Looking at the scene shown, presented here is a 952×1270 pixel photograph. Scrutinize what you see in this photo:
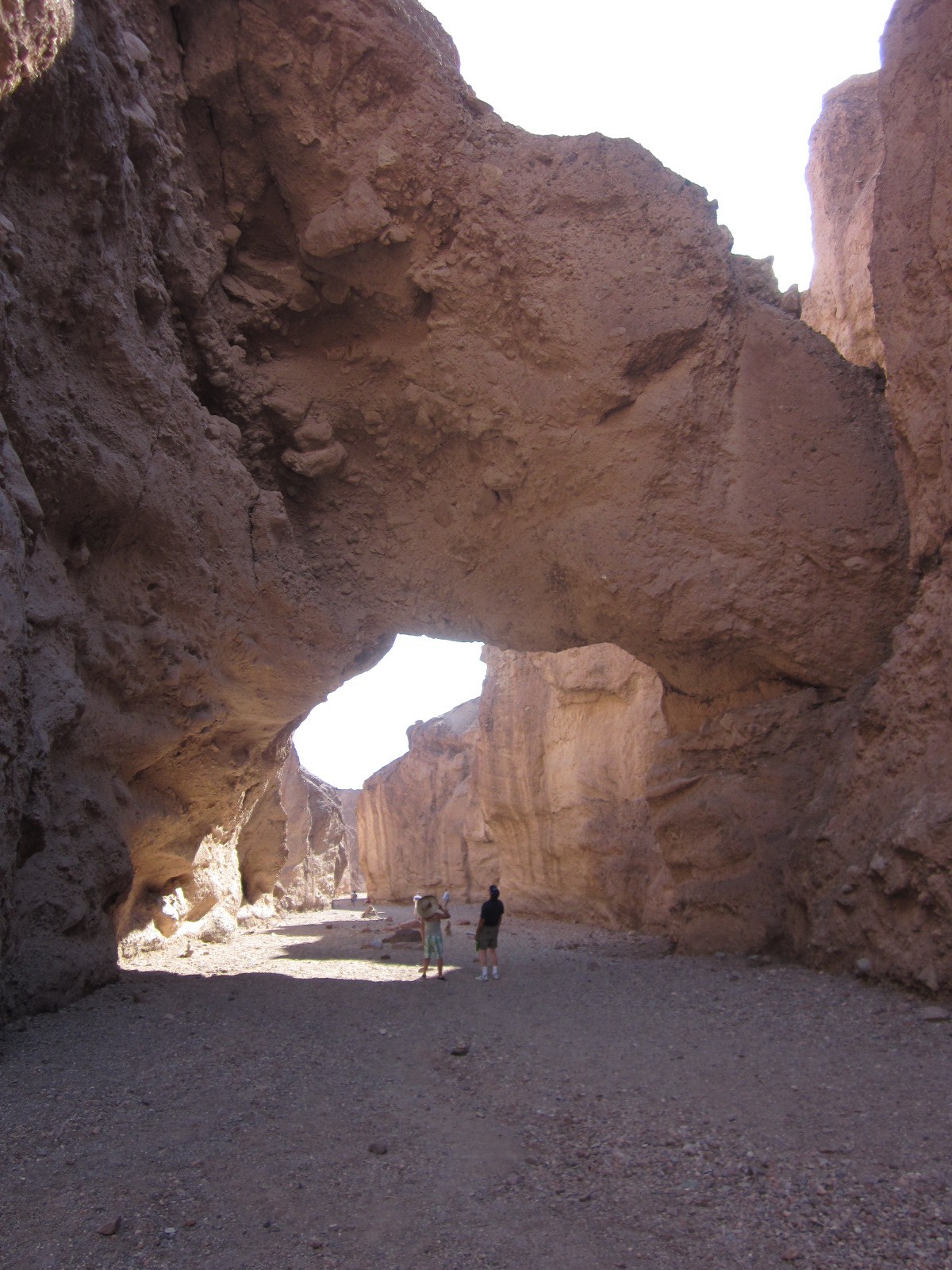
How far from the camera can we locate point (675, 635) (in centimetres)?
777

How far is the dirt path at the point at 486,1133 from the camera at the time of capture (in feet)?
8.63

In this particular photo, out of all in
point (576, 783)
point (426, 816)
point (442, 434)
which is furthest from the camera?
point (426, 816)

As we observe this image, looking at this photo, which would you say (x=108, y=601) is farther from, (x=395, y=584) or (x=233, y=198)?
(x=233, y=198)

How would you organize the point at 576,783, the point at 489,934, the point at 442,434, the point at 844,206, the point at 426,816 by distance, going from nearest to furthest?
the point at 489,934 < the point at 442,434 < the point at 844,206 < the point at 576,783 < the point at 426,816

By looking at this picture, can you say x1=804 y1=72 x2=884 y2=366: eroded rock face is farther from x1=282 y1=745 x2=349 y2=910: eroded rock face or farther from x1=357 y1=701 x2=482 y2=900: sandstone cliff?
x1=282 y1=745 x2=349 y2=910: eroded rock face

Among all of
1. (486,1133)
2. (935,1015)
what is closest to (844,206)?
(935,1015)

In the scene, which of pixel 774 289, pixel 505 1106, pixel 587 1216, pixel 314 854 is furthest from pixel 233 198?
pixel 314 854

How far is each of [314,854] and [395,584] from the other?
17370mm

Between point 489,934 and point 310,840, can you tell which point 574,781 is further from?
point 310,840

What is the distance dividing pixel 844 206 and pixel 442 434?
7.75 meters

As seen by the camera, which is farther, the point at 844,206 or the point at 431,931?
the point at 844,206

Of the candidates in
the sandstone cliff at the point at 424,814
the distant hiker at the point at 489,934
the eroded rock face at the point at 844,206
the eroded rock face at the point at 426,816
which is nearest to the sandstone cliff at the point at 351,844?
the eroded rock face at the point at 426,816

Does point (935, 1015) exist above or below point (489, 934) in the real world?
below

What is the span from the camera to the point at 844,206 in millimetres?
12133
